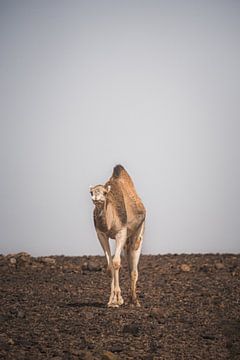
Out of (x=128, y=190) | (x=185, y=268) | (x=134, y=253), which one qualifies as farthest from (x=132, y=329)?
(x=185, y=268)

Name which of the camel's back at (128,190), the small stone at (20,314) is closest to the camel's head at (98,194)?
the camel's back at (128,190)

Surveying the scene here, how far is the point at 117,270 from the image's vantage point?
54.5 ft

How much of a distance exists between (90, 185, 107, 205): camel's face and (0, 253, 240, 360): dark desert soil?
2372 mm

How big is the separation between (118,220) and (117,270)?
116 centimetres

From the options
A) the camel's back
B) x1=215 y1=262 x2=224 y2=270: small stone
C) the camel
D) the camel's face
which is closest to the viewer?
the camel's face

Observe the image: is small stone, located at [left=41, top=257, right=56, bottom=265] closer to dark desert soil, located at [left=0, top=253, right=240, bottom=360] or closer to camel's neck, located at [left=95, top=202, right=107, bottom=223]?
dark desert soil, located at [left=0, top=253, right=240, bottom=360]

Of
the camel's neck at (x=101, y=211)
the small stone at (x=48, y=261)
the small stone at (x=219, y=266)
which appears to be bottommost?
the small stone at (x=48, y=261)

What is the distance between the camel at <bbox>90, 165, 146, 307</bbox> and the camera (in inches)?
646

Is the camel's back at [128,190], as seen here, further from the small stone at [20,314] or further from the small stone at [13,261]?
the small stone at [13,261]

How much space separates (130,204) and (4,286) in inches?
184

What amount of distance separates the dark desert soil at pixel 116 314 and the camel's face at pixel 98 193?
2372 millimetres

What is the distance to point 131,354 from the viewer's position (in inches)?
493

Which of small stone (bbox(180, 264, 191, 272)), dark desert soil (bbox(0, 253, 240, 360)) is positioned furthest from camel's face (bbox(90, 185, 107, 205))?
small stone (bbox(180, 264, 191, 272))

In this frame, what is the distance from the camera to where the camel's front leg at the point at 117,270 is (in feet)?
54.2
